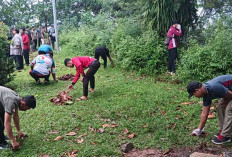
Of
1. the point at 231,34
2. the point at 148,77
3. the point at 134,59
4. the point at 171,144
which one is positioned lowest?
the point at 171,144

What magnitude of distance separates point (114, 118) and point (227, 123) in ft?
8.23

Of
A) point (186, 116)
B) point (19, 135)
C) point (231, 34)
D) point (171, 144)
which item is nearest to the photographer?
point (171, 144)

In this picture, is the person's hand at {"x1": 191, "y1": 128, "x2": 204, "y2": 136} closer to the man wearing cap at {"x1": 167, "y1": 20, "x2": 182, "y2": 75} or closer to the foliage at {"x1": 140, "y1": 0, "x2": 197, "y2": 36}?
the man wearing cap at {"x1": 167, "y1": 20, "x2": 182, "y2": 75}

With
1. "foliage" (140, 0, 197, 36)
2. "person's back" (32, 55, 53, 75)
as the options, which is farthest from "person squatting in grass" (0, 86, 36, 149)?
"foliage" (140, 0, 197, 36)

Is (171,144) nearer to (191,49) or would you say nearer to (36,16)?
(191,49)

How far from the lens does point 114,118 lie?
18.6 ft

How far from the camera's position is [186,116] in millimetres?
5566

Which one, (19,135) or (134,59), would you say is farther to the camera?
(134,59)

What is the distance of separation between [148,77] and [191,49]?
6.18 feet

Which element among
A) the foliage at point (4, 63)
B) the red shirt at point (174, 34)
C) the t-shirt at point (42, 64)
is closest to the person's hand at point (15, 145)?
the foliage at point (4, 63)

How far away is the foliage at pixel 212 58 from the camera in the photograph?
717cm

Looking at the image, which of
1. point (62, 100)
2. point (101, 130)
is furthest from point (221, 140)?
point (62, 100)

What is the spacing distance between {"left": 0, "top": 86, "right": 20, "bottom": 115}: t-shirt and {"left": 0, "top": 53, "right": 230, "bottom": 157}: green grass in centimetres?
89

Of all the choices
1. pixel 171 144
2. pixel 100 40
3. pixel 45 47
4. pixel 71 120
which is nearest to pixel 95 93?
pixel 71 120
